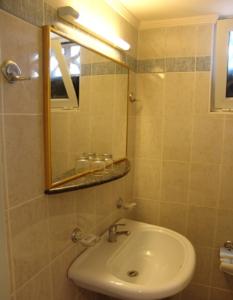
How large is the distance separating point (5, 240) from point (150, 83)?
143 centimetres

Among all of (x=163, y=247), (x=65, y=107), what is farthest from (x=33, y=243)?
(x=163, y=247)

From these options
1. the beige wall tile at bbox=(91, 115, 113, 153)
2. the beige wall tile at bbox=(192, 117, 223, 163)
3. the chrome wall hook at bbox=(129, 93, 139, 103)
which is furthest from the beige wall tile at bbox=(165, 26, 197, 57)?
the beige wall tile at bbox=(91, 115, 113, 153)

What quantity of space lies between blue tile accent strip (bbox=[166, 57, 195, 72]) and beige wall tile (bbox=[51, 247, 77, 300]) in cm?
135

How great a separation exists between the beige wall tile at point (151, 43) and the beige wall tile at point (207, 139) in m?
0.56

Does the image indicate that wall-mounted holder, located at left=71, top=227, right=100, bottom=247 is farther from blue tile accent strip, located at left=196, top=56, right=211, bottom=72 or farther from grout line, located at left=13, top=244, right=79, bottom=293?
blue tile accent strip, located at left=196, top=56, right=211, bottom=72

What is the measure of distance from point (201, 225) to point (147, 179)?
0.52 meters

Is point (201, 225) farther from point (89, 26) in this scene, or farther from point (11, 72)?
point (11, 72)

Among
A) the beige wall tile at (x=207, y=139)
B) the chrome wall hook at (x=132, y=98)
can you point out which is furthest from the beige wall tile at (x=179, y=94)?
the chrome wall hook at (x=132, y=98)

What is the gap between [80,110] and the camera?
125cm

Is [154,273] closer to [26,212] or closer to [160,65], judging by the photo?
[26,212]

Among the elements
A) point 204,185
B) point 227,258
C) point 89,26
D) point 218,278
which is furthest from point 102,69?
point 218,278

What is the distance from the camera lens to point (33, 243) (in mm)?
968

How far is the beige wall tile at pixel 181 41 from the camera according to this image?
1726mm

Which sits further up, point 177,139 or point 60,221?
point 177,139
